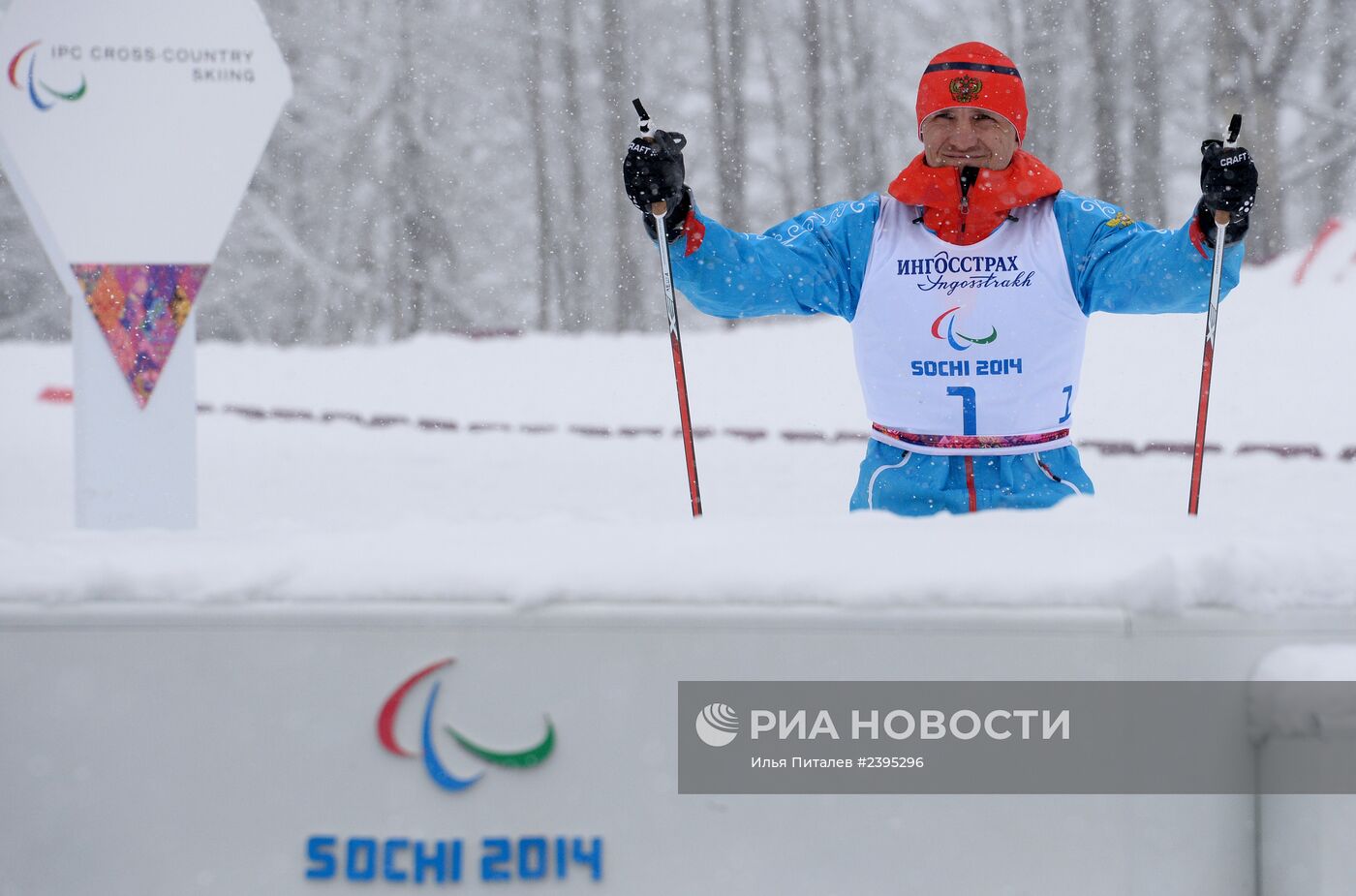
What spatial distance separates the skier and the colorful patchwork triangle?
1.76m

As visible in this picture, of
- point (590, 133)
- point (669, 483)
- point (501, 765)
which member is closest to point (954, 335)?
point (501, 765)

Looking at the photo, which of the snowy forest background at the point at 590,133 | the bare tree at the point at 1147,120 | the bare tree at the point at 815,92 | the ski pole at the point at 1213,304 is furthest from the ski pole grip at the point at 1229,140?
the bare tree at the point at 815,92

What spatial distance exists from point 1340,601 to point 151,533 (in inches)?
63.5

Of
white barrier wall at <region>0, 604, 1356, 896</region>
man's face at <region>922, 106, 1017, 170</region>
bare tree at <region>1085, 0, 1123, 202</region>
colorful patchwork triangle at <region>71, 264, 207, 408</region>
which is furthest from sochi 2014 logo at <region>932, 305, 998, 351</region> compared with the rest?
bare tree at <region>1085, 0, 1123, 202</region>

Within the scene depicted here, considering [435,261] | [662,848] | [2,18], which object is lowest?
[662,848]

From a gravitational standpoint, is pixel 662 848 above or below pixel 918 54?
below

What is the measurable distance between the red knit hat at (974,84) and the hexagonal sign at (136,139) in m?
1.99

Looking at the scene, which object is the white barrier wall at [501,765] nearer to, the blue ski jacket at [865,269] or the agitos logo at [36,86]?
the blue ski jacket at [865,269]

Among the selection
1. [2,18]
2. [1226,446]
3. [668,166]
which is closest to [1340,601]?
[668,166]

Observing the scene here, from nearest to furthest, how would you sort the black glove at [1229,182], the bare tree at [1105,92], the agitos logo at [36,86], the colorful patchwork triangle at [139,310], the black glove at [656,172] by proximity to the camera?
1. the black glove at [1229,182]
2. the black glove at [656,172]
3. the agitos logo at [36,86]
4. the colorful patchwork triangle at [139,310]
5. the bare tree at [1105,92]

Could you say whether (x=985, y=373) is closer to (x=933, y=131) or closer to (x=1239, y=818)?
→ (x=933, y=131)

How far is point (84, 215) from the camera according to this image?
4.16 metres

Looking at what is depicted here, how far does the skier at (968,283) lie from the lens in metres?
3.16

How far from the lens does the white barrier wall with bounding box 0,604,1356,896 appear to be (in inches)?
69.4
